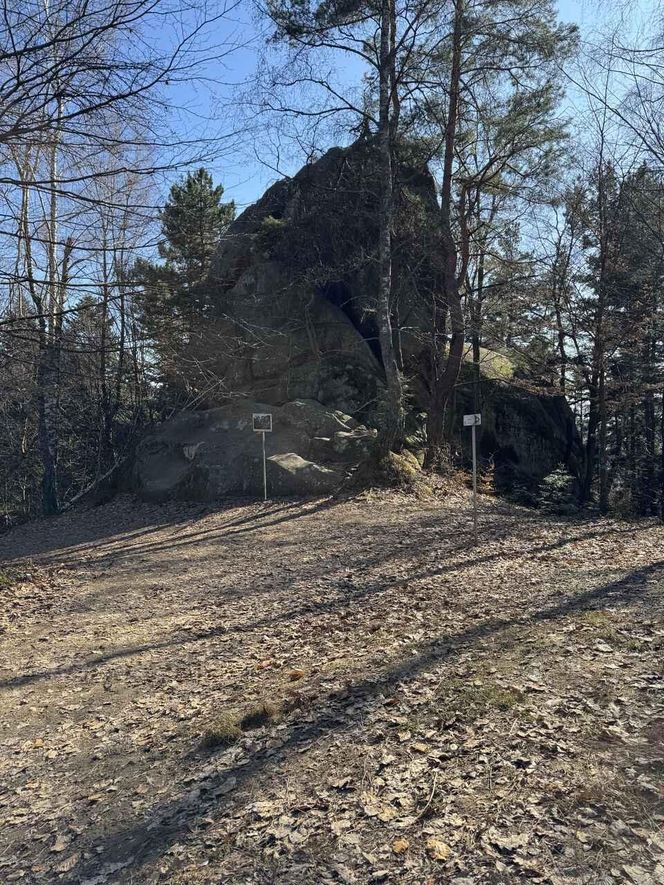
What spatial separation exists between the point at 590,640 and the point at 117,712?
4.06 metres

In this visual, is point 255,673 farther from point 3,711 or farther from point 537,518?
point 537,518

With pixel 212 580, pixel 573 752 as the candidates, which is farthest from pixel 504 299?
pixel 573 752

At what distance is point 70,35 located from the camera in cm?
508

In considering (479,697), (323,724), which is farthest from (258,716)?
(479,697)

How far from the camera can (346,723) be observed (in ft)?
13.4

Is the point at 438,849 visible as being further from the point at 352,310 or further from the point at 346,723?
the point at 352,310

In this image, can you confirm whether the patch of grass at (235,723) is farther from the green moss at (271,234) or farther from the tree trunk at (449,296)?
the green moss at (271,234)

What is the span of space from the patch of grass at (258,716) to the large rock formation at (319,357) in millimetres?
9501

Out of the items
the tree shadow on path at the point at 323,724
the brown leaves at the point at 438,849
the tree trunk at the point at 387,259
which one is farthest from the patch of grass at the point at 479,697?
the tree trunk at the point at 387,259

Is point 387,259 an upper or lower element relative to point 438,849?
upper

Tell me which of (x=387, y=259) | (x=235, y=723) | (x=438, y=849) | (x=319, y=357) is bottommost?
(x=235, y=723)

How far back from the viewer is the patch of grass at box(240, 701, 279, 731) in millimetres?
4227

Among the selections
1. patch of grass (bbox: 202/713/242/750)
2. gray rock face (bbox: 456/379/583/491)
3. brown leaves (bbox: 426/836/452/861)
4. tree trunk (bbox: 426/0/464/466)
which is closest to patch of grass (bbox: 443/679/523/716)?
brown leaves (bbox: 426/836/452/861)

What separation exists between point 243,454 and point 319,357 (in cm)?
541
